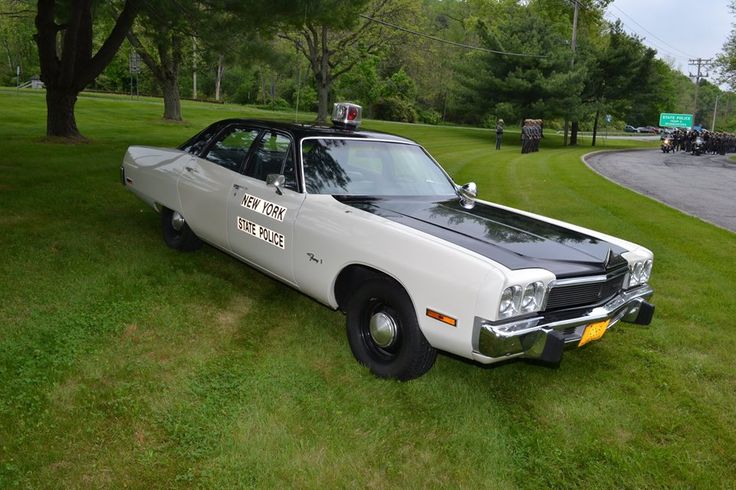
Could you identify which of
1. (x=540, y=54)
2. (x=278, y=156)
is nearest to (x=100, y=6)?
(x=278, y=156)

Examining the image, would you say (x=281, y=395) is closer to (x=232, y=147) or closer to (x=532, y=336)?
(x=532, y=336)

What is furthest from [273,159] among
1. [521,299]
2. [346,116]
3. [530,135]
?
[530,135]

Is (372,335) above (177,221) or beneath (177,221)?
beneath

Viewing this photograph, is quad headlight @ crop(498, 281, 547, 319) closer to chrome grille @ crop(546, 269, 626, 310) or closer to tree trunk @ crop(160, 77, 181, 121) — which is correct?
chrome grille @ crop(546, 269, 626, 310)

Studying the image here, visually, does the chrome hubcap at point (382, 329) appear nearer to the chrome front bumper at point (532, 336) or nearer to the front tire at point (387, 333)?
the front tire at point (387, 333)

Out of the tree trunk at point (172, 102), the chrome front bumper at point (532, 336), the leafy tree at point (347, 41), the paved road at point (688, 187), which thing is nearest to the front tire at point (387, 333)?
the chrome front bumper at point (532, 336)

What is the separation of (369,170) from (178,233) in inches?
92.4

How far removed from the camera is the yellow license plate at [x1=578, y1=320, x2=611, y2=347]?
3633 mm

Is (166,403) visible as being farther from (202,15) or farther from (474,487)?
(202,15)

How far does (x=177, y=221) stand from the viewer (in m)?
5.94

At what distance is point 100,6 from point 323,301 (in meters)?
12.3

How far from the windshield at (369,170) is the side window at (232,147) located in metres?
0.72

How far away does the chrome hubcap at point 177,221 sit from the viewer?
19.3ft

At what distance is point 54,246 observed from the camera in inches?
234
